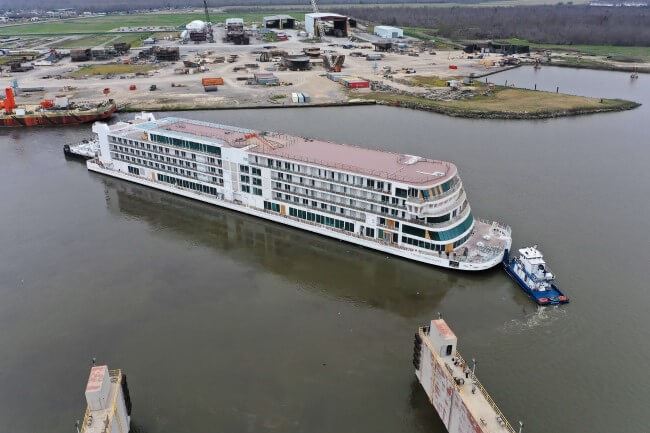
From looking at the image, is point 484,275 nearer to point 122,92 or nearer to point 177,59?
point 122,92

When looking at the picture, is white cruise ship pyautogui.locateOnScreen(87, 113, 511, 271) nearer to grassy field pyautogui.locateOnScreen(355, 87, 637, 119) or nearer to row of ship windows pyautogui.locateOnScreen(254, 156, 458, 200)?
row of ship windows pyautogui.locateOnScreen(254, 156, 458, 200)

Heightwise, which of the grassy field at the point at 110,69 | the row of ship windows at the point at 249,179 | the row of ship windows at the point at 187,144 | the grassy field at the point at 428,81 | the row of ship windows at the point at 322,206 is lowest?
the row of ship windows at the point at 322,206

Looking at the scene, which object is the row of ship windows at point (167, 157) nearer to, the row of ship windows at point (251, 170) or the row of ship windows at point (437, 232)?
the row of ship windows at point (251, 170)

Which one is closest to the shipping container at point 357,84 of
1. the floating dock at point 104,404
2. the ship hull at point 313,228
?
the ship hull at point 313,228

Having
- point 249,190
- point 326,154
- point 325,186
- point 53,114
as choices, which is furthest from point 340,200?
point 53,114

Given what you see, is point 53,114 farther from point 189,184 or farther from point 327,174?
point 327,174

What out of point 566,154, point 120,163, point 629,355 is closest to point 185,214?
point 120,163

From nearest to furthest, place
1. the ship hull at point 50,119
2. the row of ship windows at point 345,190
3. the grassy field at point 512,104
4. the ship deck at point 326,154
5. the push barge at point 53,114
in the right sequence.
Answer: the row of ship windows at point 345,190 < the ship deck at point 326,154 < the ship hull at point 50,119 < the push barge at point 53,114 < the grassy field at point 512,104
